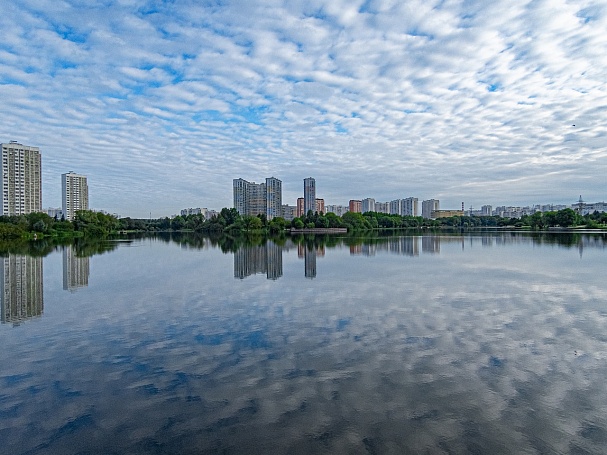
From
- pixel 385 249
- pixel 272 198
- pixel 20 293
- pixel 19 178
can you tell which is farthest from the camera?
pixel 272 198

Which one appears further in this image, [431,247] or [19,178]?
[19,178]

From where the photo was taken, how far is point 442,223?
141m

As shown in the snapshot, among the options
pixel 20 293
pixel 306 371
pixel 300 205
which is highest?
pixel 300 205

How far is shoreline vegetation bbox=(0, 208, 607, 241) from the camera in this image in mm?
61594

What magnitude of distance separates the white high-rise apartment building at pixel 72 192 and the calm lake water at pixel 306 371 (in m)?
112

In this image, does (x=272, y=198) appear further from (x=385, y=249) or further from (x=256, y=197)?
(x=385, y=249)

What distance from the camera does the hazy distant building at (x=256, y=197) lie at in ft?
441

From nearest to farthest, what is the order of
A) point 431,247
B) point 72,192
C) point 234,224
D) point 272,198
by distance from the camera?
point 431,247
point 234,224
point 72,192
point 272,198

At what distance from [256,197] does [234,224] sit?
48.6 metres

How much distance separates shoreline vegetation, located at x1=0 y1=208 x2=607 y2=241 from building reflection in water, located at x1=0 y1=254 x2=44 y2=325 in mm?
36517

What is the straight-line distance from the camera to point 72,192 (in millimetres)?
110875

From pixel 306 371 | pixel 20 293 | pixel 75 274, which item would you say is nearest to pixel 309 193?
pixel 75 274

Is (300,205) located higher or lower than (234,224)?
higher

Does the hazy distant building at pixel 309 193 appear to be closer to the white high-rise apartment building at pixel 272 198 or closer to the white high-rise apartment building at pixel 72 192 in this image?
the white high-rise apartment building at pixel 272 198
